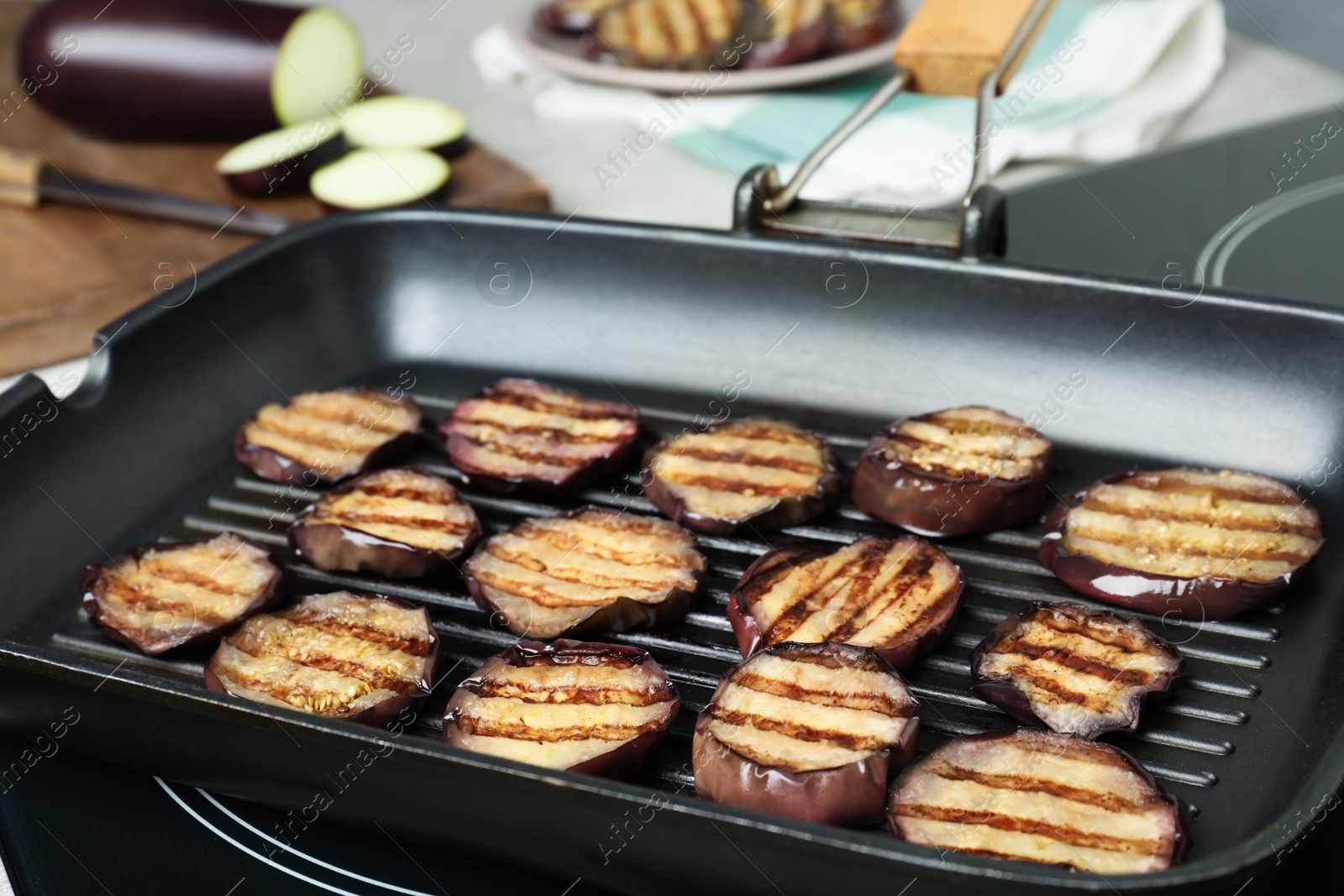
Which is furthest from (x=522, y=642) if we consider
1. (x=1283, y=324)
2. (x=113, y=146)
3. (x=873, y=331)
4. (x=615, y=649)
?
(x=113, y=146)

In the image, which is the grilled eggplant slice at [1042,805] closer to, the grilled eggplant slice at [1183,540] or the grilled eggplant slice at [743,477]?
the grilled eggplant slice at [1183,540]

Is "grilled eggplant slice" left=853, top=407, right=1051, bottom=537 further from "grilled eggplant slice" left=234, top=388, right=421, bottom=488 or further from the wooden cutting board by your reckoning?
the wooden cutting board

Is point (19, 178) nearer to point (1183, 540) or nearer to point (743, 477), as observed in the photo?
point (743, 477)

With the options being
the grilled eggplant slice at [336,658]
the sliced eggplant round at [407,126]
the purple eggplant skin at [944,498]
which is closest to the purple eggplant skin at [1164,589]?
the purple eggplant skin at [944,498]

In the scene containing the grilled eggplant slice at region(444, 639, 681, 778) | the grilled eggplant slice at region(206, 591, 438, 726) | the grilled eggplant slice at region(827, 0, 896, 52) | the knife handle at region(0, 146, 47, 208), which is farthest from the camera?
the grilled eggplant slice at region(827, 0, 896, 52)

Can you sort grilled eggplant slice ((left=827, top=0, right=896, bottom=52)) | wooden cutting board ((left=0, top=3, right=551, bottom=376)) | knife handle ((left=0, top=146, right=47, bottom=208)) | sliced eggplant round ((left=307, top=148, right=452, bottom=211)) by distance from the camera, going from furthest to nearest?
1. grilled eggplant slice ((left=827, top=0, right=896, bottom=52))
2. knife handle ((left=0, top=146, right=47, bottom=208))
3. sliced eggplant round ((left=307, top=148, right=452, bottom=211))
4. wooden cutting board ((left=0, top=3, right=551, bottom=376))

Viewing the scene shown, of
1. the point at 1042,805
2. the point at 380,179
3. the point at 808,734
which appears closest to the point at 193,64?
the point at 380,179

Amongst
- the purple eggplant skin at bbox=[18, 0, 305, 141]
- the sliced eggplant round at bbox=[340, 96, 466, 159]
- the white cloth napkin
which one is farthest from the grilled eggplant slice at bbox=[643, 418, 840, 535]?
the purple eggplant skin at bbox=[18, 0, 305, 141]
